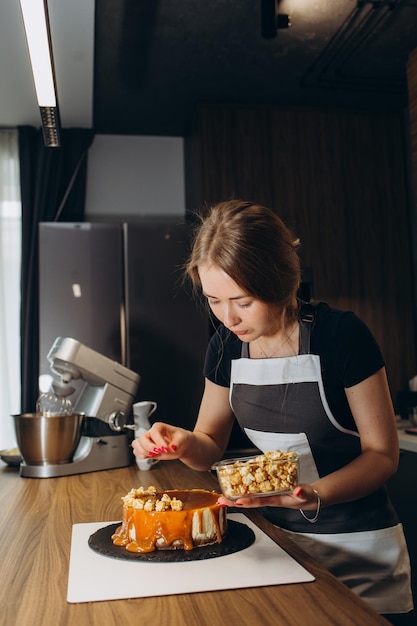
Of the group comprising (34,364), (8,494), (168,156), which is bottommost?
(8,494)

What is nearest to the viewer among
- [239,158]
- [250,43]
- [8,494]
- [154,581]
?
[154,581]

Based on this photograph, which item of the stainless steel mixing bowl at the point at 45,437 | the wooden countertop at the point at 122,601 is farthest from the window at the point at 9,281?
the wooden countertop at the point at 122,601

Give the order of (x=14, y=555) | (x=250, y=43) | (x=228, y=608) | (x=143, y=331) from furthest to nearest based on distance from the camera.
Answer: (x=143, y=331) < (x=250, y=43) < (x=14, y=555) < (x=228, y=608)

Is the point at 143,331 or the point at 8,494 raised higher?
the point at 143,331

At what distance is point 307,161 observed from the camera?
3766mm

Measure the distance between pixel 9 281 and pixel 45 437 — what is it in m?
2.14

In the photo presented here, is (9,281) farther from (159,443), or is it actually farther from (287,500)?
(287,500)

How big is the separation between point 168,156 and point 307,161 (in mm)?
980

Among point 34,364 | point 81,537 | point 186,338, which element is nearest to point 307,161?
point 186,338

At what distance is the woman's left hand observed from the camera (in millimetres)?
1013

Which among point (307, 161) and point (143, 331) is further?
point (307, 161)

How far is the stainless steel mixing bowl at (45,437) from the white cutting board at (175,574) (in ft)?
3.02

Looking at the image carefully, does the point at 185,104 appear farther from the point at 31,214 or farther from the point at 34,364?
the point at 34,364

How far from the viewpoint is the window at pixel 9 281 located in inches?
153
